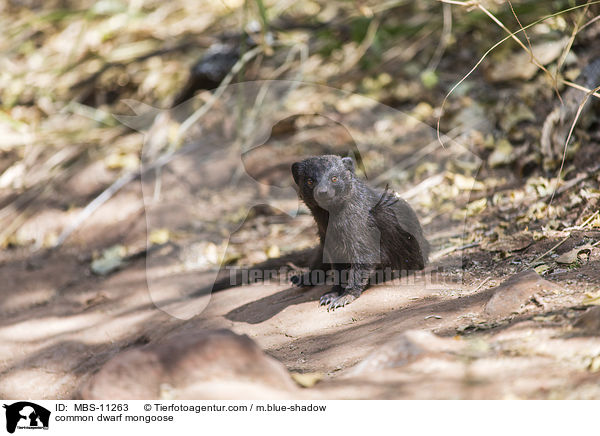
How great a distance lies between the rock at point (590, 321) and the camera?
216 centimetres

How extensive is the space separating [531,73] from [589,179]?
2248mm

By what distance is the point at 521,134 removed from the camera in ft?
17.4

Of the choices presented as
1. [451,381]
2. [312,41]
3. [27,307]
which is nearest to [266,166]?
[312,41]

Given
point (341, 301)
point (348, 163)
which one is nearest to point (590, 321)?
point (341, 301)

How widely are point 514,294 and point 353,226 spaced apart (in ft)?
3.91

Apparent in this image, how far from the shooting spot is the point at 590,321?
2191 millimetres

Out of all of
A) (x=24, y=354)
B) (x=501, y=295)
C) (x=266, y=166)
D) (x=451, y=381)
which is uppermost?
(x=266, y=166)

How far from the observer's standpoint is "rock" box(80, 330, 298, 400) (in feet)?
7.14

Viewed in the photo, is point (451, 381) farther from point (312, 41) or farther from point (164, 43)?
A: point (164, 43)
